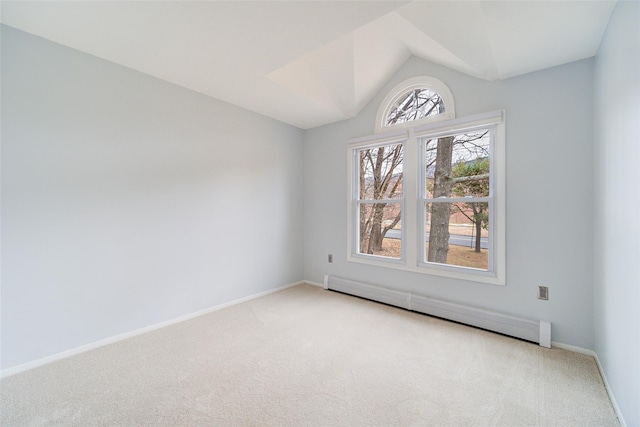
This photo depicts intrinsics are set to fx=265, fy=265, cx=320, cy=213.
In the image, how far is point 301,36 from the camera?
6.59ft

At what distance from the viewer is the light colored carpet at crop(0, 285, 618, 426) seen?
1507 millimetres

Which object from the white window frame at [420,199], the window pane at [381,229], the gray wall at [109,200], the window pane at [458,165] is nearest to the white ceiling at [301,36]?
the gray wall at [109,200]

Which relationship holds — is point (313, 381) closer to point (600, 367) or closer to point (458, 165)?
point (600, 367)

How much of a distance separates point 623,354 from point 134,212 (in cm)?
364

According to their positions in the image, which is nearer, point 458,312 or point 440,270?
point 458,312

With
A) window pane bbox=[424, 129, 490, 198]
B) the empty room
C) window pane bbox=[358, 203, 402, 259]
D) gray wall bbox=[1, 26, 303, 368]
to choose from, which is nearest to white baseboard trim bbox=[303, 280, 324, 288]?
the empty room

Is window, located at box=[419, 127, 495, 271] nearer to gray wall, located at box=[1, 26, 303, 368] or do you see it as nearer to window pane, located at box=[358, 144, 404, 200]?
window pane, located at box=[358, 144, 404, 200]

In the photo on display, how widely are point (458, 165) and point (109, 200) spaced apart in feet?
11.2

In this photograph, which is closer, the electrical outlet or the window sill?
the electrical outlet

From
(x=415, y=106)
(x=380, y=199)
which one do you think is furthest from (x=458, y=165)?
(x=380, y=199)

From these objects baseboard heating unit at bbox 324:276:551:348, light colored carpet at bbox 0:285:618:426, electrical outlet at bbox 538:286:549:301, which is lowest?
light colored carpet at bbox 0:285:618:426

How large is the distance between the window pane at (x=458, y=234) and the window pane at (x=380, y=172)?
557 mm

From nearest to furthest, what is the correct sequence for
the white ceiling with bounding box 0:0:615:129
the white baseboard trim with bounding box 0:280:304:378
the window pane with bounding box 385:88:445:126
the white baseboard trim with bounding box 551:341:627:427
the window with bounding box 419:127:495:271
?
the white baseboard trim with bounding box 551:341:627:427, the white ceiling with bounding box 0:0:615:129, the white baseboard trim with bounding box 0:280:304:378, the window with bounding box 419:127:495:271, the window pane with bounding box 385:88:445:126

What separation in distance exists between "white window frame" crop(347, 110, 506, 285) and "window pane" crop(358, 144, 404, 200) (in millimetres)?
110
